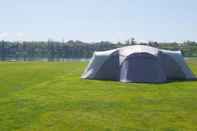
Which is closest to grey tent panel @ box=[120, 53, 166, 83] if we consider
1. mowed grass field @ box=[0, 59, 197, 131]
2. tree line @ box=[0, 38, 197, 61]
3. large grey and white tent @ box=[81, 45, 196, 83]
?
large grey and white tent @ box=[81, 45, 196, 83]

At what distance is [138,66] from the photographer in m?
23.6

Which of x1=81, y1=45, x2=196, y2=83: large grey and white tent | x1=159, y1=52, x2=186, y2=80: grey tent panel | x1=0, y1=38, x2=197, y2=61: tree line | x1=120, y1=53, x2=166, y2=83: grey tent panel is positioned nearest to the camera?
Result: x1=120, y1=53, x2=166, y2=83: grey tent panel

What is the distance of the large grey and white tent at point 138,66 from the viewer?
77.2 feet

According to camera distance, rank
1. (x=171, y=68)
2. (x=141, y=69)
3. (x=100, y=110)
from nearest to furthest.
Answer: (x=100, y=110) < (x=141, y=69) < (x=171, y=68)

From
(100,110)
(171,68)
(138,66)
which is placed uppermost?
(138,66)

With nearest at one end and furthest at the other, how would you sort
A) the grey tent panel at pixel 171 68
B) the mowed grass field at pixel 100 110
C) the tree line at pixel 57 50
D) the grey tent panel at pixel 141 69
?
the mowed grass field at pixel 100 110
the grey tent panel at pixel 141 69
the grey tent panel at pixel 171 68
the tree line at pixel 57 50

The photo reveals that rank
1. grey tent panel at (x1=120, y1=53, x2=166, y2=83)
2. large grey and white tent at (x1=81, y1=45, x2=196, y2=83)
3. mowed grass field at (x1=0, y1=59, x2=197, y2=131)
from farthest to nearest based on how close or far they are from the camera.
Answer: large grey and white tent at (x1=81, y1=45, x2=196, y2=83), grey tent panel at (x1=120, y1=53, x2=166, y2=83), mowed grass field at (x1=0, y1=59, x2=197, y2=131)

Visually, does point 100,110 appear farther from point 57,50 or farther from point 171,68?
point 57,50

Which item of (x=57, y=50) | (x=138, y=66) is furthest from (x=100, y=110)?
(x=57, y=50)

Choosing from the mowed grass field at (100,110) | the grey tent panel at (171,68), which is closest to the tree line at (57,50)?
the grey tent panel at (171,68)

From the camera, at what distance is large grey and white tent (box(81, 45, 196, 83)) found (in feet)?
77.2

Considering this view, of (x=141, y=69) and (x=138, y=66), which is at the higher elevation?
(x=138, y=66)

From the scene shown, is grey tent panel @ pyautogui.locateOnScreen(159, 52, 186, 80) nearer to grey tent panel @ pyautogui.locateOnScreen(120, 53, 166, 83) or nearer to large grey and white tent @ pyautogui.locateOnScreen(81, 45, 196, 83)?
large grey and white tent @ pyautogui.locateOnScreen(81, 45, 196, 83)

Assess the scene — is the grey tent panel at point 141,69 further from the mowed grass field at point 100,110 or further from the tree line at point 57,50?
the tree line at point 57,50
